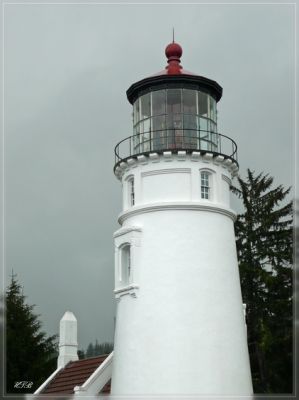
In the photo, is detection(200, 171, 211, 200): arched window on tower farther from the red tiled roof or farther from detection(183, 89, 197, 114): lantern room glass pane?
the red tiled roof

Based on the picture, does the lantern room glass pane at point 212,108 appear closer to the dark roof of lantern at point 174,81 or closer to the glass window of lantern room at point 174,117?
the dark roof of lantern at point 174,81

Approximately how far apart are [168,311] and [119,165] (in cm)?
484

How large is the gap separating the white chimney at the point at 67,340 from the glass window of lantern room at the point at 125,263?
7.54 m

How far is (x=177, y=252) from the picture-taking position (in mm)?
18875

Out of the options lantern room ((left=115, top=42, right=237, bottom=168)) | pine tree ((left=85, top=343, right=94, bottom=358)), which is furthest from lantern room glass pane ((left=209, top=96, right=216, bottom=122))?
pine tree ((left=85, top=343, right=94, bottom=358))

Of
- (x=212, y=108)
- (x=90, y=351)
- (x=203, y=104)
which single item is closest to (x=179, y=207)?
(x=203, y=104)

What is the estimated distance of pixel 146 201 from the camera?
19.8 metres

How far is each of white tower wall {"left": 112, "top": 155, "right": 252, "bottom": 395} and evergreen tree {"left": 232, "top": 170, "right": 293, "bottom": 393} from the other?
7.07 m

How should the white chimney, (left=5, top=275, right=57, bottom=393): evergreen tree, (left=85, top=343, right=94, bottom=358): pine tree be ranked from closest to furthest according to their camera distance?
1. the white chimney
2. (left=5, top=275, right=57, bottom=393): evergreen tree
3. (left=85, top=343, right=94, bottom=358): pine tree

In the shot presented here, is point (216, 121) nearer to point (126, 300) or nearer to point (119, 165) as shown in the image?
point (119, 165)

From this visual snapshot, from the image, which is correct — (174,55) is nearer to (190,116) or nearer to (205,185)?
(190,116)

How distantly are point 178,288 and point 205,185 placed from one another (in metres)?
3.25

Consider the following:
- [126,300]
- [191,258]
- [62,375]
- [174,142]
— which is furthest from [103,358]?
[174,142]

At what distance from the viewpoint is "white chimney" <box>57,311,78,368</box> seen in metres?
26.5
